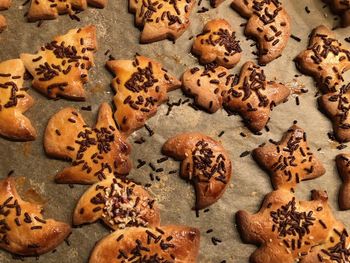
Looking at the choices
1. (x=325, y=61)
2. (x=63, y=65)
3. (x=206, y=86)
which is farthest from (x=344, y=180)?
(x=63, y=65)

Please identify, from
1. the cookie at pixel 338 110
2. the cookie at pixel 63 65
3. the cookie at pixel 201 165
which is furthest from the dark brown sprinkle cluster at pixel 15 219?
the cookie at pixel 338 110

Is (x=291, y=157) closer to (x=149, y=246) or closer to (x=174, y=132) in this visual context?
(x=174, y=132)

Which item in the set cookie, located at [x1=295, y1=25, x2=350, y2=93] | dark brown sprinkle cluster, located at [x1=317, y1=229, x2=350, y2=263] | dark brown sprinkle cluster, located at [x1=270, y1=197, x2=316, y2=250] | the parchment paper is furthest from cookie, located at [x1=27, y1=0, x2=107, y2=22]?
dark brown sprinkle cluster, located at [x1=317, y1=229, x2=350, y2=263]

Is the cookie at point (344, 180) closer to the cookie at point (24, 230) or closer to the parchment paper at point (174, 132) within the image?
the parchment paper at point (174, 132)

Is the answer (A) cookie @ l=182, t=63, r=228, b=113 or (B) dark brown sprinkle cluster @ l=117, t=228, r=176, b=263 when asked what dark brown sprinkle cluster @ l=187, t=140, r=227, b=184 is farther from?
(B) dark brown sprinkle cluster @ l=117, t=228, r=176, b=263

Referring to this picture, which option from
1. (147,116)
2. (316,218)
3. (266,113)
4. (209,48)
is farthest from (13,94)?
(316,218)

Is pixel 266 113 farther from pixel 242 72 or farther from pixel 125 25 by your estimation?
pixel 125 25
